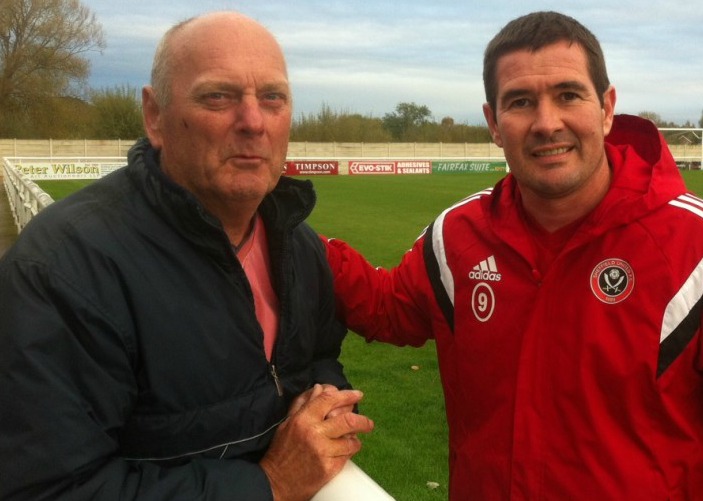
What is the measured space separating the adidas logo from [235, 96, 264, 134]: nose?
886mm

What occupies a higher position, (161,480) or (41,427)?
(41,427)

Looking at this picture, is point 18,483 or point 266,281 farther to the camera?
point 266,281

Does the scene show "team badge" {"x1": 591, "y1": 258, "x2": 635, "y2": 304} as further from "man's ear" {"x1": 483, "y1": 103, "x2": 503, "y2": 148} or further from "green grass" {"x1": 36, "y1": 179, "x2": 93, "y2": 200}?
"green grass" {"x1": 36, "y1": 179, "x2": 93, "y2": 200}

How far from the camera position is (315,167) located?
41.4 meters

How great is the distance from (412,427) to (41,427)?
12.6ft

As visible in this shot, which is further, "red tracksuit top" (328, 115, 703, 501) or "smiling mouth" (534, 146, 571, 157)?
"smiling mouth" (534, 146, 571, 157)

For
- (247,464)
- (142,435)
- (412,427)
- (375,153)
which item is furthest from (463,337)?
(375,153)

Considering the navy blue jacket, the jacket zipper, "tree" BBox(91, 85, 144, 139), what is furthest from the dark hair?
"tree" BBox(91, 85, 144, 139)

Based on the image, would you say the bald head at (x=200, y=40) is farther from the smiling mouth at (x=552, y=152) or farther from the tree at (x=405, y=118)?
the tree at (x=405, y=118)

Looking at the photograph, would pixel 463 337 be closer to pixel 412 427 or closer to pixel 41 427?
pixel 41 427

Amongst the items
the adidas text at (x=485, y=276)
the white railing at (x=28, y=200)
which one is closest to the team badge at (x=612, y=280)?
the adidas text at (x=485, y=276)

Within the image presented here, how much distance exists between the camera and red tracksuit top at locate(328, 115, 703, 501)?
6.78ft

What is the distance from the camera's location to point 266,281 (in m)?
2.05

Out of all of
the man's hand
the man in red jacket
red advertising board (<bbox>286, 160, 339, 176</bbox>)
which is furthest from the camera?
red advertising board (<bbox>286, 160, 339, 176</bbox>)
